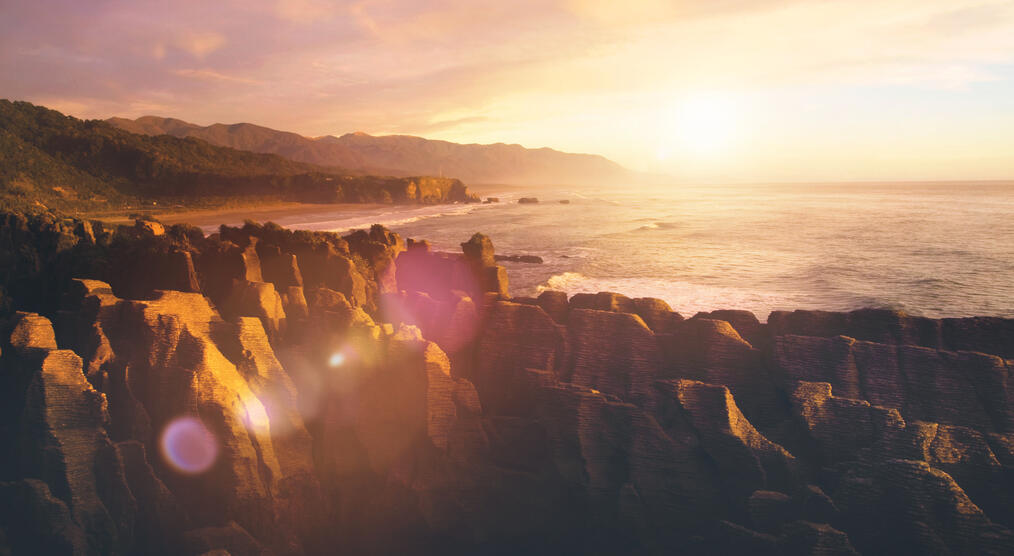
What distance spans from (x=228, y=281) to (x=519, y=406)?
7.48 metres

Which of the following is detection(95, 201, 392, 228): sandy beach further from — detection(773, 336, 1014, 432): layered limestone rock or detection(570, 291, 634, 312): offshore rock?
detection(773, 336, 1014, 432): layered limestone rock

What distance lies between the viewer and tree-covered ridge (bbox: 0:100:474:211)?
255 feet

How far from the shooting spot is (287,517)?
7293mm

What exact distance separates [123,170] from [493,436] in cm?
12282

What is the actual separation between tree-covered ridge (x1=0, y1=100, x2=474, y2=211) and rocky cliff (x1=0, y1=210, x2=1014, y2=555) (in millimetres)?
71024

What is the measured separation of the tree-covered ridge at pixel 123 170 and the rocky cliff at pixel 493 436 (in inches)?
2796

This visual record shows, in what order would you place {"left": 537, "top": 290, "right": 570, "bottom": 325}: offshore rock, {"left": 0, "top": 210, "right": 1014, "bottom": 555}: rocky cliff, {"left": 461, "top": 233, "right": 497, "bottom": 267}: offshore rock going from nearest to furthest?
{"left": 0, "top": 210, "right": 1014, "bottom": 555}: rocky cliff < {"left": 537, "top": 290, "right": 570, "bottom": 325}: offshore rock < {"left": 461, "top": 233, "right": 497, "bottom": 267}: offshore rock

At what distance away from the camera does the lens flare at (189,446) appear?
7.08 metres

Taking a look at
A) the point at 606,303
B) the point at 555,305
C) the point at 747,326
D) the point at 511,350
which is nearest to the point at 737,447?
the point at 747,326

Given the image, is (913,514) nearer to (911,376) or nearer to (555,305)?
(911,376)

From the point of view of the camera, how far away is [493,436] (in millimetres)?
8133

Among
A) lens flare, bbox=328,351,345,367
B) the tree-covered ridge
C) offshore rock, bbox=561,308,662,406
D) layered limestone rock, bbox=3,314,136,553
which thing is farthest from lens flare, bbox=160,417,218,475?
the tree-covered ridge

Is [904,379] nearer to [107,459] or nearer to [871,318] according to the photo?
[871,318]

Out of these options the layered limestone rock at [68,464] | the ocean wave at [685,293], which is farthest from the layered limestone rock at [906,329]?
the ocean wave at [685,293]
